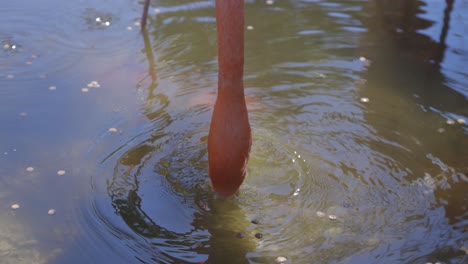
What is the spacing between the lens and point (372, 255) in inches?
160

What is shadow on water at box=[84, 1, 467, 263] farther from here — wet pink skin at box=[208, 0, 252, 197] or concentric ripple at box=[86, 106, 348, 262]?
wet pink skin at box=[208, 0, 252, 197]

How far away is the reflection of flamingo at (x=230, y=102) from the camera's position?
363 centimetres

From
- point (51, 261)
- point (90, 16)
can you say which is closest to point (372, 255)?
point (51, 261)

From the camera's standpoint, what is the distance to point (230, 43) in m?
3.66

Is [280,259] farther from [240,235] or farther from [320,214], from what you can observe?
[320,214]

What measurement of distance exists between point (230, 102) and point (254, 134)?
1.44 meters

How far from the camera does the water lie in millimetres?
4195

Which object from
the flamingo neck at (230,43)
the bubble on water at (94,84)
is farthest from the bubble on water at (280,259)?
the bubble on water at (94,84)

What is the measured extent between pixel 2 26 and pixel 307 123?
3.52 m

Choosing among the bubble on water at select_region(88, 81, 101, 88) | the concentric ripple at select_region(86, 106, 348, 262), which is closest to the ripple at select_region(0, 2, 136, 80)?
the bubble on water at select_region(88, 81, 101, 88)

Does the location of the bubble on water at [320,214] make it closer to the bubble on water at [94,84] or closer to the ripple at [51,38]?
the bubble on water at [94,84]

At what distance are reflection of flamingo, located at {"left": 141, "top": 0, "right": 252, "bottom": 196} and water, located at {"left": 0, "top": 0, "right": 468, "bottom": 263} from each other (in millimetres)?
612

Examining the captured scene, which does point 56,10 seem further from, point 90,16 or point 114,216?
point 114,216

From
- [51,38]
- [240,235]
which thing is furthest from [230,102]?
[51,38]
